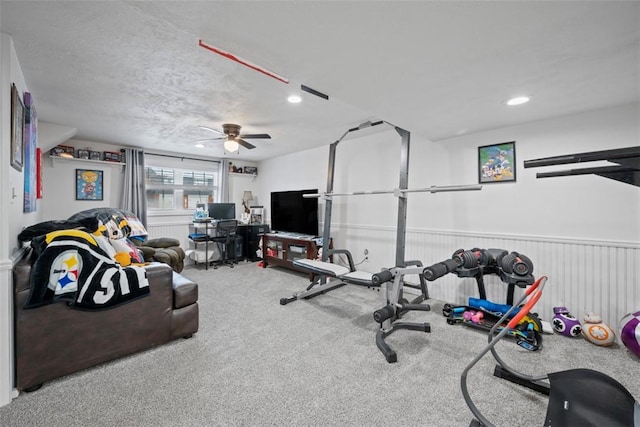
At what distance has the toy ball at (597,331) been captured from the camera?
2.12 m

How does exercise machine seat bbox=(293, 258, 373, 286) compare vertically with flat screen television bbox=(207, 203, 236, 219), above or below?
below

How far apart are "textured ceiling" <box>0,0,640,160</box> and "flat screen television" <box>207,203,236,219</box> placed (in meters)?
2.58

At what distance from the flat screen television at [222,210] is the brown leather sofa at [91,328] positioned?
125 inches

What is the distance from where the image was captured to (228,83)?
226cm

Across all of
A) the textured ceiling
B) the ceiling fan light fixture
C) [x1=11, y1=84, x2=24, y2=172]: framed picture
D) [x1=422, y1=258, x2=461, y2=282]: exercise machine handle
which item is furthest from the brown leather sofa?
[x1=422, y1=258, x2=461, y2=282]: exercise machine handle

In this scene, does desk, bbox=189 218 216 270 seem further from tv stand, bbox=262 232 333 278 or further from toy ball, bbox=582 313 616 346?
toy ball, bbox=582 313 616 346

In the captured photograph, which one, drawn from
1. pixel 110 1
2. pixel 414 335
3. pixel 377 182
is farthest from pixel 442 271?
pixel 110 1

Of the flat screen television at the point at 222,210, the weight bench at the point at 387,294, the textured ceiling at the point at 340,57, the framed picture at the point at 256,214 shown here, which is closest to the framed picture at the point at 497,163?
the textured ceiling at the point at 340,57

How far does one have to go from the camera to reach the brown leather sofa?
5.16 ft

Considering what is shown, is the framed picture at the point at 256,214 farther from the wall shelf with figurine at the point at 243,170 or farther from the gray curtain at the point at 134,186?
the gray curtain at the point at 134,186

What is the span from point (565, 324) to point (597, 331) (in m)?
0.20

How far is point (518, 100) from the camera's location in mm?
2146

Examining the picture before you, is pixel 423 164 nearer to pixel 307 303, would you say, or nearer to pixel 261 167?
pixel 307 303

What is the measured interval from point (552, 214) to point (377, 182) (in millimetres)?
2044
